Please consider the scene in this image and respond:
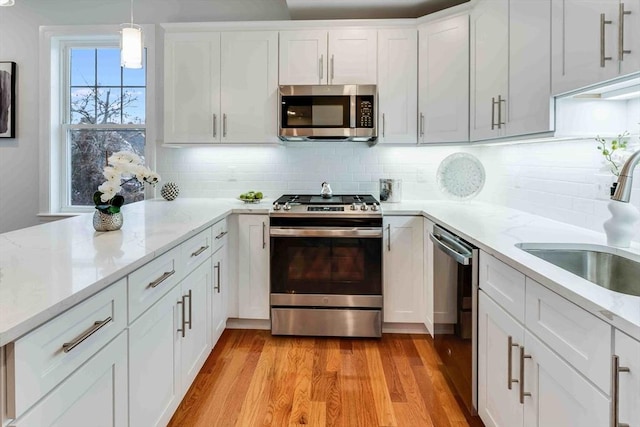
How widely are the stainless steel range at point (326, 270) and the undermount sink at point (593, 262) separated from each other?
52.3 inches

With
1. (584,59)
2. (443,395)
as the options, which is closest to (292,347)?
(443,395)

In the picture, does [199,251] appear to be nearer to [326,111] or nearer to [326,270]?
[326,270]

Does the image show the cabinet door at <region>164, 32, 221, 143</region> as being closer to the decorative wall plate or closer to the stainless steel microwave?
the stainless steel microwave

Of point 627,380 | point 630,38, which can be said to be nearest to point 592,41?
point 630,38

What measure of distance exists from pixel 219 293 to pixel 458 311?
1.54 meters

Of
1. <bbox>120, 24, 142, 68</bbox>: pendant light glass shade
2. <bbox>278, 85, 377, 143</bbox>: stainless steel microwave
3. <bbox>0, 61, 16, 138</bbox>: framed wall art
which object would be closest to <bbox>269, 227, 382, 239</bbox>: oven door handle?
<bbox>278, 85, 377, 143</bbox>: stainless steel microwave

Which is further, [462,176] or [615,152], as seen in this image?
[462,176]

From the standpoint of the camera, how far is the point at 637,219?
5.28 feet

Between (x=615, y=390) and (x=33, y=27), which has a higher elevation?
(x=33, y=27)

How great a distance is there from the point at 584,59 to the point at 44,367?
6.46 ft

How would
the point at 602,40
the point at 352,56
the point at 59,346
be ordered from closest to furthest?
the point at 59,346 < the point at 602,40 < the point at 352,56

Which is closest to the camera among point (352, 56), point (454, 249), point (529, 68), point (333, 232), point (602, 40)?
point (602, 40)

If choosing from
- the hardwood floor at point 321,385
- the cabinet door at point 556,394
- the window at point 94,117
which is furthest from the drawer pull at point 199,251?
the window at point 94,117

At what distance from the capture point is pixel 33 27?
11.9 feet
